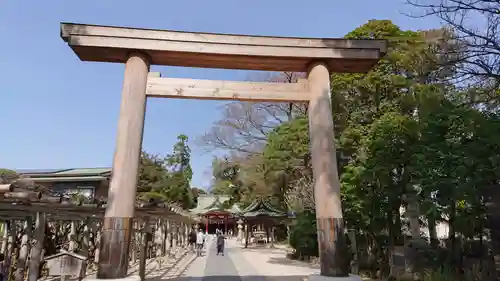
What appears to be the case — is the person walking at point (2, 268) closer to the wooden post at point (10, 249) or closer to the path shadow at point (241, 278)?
the wooden post at point (10, 249)

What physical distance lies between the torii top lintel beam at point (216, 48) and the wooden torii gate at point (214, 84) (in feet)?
0.05

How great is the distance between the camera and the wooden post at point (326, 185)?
596cm

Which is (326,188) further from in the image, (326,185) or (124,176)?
(124,176)

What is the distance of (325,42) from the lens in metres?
7.02

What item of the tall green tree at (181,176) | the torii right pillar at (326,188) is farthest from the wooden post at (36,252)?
the tall green tree at (181,176)

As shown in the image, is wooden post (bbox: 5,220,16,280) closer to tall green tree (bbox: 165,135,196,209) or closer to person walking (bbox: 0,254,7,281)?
person walking (bbox: 0,254,7,281)

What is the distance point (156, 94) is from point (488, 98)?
7.42 meters

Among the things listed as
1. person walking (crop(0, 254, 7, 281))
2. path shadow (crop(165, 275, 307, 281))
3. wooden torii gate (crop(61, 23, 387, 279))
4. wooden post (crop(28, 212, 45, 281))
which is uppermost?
wooden torii gate (crop(61, 23, 387, 279))

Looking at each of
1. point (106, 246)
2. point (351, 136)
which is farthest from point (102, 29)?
point (351, 136)

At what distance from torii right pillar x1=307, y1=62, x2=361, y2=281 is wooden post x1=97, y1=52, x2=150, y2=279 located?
3091mm

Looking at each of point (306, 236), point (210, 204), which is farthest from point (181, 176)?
point (306, 236)

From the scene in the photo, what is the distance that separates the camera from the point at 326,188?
6219mm

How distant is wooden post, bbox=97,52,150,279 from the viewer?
220 inches

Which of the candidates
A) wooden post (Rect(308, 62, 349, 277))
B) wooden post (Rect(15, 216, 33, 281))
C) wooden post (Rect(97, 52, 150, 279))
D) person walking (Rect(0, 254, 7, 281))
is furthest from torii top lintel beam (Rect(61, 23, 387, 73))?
person walking (Rect(0, 254, 7, 281))
